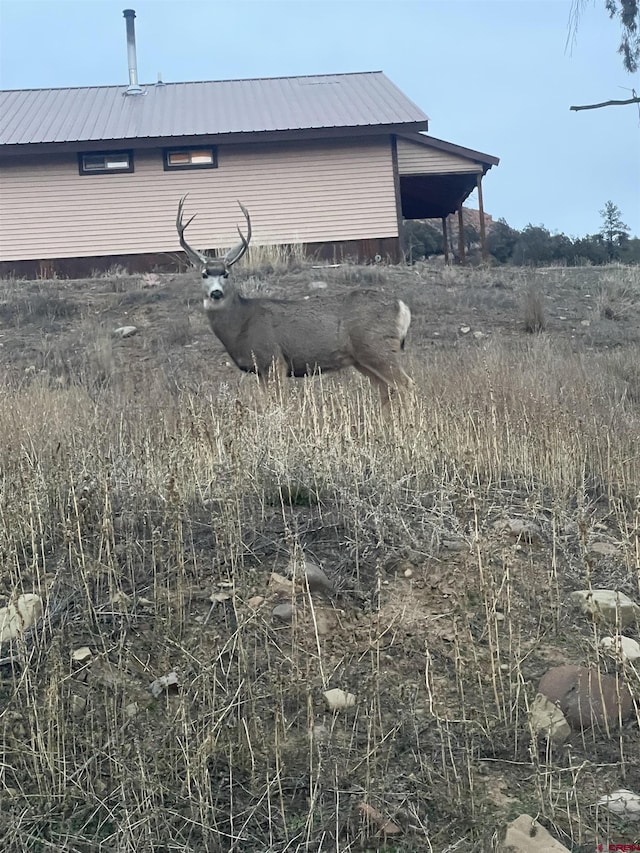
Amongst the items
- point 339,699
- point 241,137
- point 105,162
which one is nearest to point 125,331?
point 241,137

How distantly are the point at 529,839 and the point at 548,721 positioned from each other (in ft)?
2.49

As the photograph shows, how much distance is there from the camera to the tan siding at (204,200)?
22891mm

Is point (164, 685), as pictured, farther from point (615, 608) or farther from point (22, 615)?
point (615, 608)

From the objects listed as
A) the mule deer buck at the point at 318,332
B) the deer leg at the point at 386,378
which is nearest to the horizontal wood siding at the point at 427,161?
the mule deer buck at the point at 318,332

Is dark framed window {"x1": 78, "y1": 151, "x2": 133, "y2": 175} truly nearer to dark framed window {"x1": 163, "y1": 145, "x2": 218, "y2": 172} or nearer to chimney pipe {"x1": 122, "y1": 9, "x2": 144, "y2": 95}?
dark framed window {"x1": 163, "y1": 145, "x2": 218, "y2": 172}

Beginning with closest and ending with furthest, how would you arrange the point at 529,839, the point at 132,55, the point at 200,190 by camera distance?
the point at 529,839
the point at 200,190
the point at 132,55

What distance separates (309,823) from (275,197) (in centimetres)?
2117

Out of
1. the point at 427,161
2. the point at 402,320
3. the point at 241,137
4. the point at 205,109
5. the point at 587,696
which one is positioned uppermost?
the point at 205,109

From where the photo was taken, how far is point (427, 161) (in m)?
24.0

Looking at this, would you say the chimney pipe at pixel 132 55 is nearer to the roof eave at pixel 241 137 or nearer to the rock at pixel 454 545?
the roof eave at pixel 241 137

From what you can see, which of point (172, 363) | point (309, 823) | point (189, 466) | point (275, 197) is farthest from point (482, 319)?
point (309, 823)

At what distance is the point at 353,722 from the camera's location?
3.68m

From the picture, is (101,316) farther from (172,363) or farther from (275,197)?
(275,197)

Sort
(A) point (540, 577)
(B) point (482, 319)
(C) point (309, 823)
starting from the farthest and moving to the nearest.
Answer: (B) point (482, 319)
(A) point (540, 577)
(C) point (309, 823)
